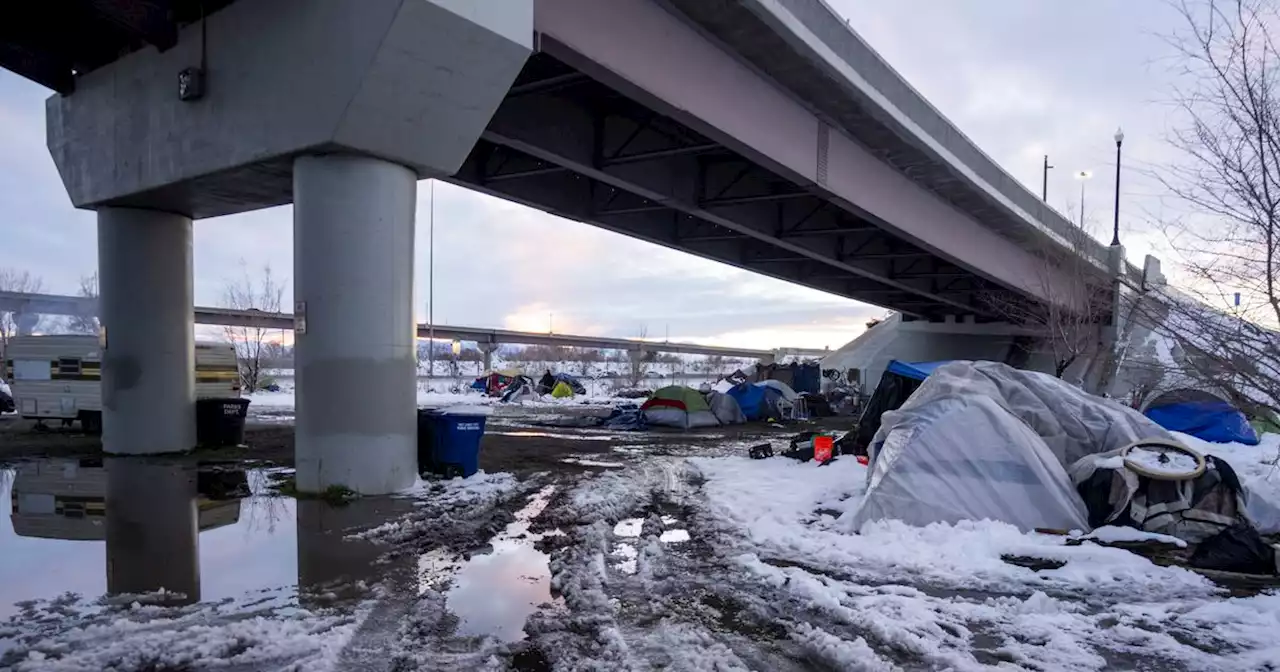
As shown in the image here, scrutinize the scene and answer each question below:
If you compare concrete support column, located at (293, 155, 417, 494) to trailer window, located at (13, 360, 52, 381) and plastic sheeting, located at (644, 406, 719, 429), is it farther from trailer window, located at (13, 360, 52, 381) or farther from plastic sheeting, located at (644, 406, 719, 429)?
plastic sheeting, located at (644, 406, 719, 429)

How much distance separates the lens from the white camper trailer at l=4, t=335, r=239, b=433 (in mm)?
17469

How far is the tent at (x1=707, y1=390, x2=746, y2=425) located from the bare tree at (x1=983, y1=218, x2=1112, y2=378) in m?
9.38

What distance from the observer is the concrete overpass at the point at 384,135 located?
9.01m

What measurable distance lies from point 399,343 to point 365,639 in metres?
5.34

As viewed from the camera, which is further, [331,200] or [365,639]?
[331,200]

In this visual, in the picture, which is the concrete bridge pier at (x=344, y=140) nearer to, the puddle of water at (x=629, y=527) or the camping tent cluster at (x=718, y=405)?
the puddle of water at (x=629, y=527)

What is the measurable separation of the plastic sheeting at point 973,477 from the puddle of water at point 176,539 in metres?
5.20

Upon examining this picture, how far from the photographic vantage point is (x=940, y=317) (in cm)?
3934

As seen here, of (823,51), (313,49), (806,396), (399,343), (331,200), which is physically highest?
(823,51)

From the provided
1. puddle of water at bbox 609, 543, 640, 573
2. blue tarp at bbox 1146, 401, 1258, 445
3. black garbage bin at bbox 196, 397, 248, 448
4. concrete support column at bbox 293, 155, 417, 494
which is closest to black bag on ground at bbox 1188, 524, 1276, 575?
puddle of water at bbox 609, 543, 640, 573

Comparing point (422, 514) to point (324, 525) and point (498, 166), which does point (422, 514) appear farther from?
point (498, 166)

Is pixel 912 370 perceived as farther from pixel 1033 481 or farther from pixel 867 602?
pixel 867 602

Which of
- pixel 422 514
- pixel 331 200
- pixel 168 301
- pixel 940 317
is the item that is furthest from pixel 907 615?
pixel 940 317

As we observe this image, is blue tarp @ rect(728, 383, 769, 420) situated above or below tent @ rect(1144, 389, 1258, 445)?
below
